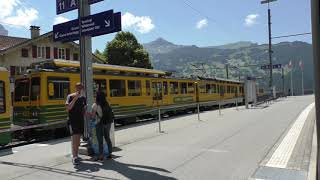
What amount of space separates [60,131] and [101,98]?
26.3 feet

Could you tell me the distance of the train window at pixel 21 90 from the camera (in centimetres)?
1747

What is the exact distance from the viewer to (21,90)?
58.3ft

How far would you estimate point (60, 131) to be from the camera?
17.8 m

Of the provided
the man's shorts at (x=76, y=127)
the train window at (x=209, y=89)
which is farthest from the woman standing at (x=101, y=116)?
the train window at (x=209, y=89)

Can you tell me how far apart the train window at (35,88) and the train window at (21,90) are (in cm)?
35

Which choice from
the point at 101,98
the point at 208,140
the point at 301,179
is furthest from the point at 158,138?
the point at 301,179

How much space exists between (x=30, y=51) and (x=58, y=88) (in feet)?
85.3

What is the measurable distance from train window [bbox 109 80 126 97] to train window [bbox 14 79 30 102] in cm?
449

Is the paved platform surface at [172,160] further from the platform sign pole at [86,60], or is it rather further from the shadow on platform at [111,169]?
the platform sign pole at [86,60]

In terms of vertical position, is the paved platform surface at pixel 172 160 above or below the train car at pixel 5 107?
below

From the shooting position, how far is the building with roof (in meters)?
40.1

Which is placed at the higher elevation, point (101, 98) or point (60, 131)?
point (101, 98)

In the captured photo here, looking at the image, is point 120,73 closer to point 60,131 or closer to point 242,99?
point 60,131

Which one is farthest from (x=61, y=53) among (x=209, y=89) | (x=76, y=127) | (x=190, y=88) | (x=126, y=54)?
(x=76, y=127)
